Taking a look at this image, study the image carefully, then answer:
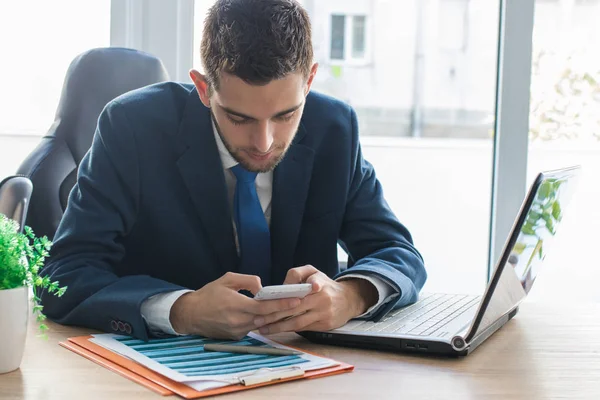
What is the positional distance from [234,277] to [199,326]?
0.31 feet

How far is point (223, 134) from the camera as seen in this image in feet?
5.01

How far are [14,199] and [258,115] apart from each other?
0.62 metres

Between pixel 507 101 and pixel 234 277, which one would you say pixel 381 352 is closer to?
pixel 234 277

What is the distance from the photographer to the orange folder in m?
0.95

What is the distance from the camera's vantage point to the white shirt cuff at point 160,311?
1.22m

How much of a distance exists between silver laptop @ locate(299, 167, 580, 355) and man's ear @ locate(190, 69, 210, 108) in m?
0.55

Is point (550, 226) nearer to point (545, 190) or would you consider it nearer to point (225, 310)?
point (545, 190)

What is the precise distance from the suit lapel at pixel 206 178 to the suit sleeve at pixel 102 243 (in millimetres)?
108

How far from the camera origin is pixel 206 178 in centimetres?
158

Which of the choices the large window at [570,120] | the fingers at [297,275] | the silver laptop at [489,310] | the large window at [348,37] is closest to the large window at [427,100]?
the large window at [348,37]

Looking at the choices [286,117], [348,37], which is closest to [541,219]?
[286,117]

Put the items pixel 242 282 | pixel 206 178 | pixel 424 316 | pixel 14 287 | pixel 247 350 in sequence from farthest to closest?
pixel 206 178
pixel 424 316
pixel 242 282
pixel 247 350
pixel 14 287

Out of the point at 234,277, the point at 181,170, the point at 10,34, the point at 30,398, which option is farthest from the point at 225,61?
the point at 10,34

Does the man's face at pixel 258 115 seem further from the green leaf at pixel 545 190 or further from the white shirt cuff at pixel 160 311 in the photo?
the green leaf at pixel 545 190
